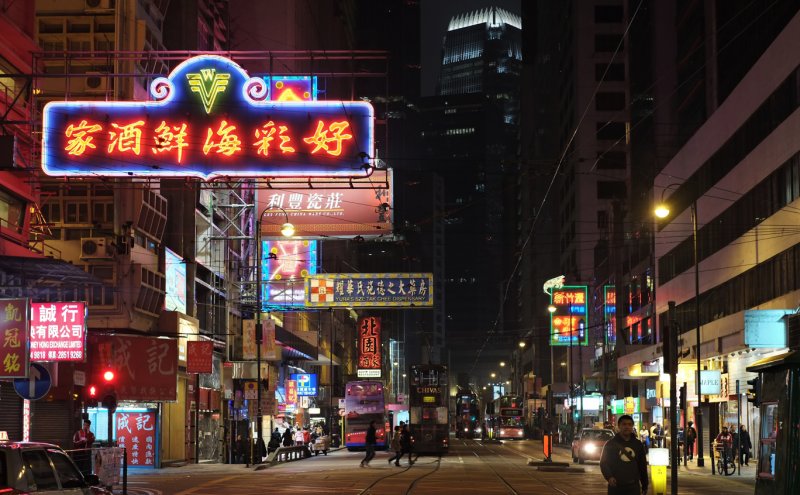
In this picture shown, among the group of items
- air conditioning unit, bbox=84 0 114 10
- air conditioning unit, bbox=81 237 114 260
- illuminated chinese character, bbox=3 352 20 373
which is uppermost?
air conditioning unit, bbox=84 0 114 10

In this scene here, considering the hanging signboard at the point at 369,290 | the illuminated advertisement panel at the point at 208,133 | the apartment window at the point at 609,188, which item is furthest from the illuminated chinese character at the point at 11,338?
the apartment window at the point at 609,188

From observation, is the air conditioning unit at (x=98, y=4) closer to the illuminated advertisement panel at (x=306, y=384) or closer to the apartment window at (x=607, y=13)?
the illuminated advertisement panel at (x=306, y=384)

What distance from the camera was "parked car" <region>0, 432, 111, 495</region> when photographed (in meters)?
14.1

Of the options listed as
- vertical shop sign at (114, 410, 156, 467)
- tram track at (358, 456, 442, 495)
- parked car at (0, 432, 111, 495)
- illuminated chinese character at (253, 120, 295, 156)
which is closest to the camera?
parked car at (0, 432, 111, 495)

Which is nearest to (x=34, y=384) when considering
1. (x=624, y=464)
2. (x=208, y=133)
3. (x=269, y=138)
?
(x=208, y=133)

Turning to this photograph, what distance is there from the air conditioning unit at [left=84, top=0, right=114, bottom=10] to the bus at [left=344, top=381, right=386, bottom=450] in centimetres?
3029

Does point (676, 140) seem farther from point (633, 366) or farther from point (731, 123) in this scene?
point (731, 123)

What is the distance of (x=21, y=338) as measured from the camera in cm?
2497

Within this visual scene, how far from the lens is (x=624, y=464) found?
15.3 metres

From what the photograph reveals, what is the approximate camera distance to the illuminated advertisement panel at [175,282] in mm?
47750

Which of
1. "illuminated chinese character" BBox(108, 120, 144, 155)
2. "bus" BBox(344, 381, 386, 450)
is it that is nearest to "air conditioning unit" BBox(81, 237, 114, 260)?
"illuminated chinese character" BBox(108, 120, 144, 155)

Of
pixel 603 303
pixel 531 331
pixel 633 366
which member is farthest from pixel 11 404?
pixel 531 331

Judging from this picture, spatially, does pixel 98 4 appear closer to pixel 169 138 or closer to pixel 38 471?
pixel 169 138

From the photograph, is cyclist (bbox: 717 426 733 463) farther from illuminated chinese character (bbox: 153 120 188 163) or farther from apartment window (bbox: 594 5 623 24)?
apartment window (bbox: 594 5 623 24)
